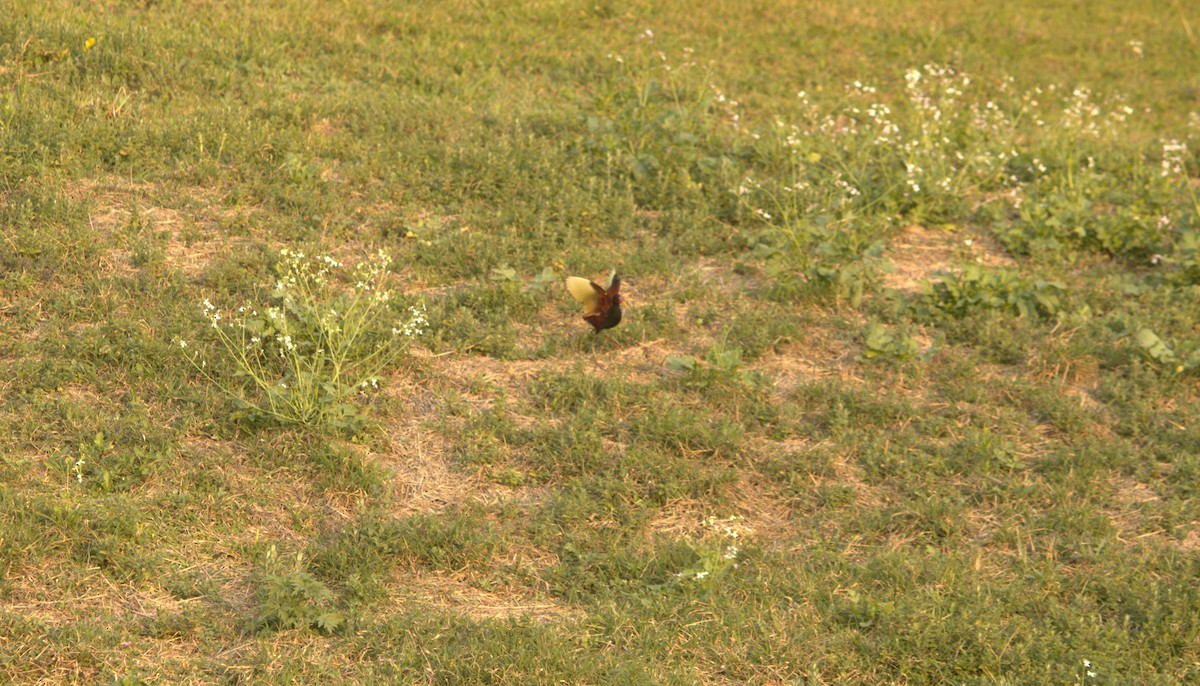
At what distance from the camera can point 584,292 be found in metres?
5.76

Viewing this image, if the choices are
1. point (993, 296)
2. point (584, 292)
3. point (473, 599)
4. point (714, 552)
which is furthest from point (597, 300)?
point (993, 296)

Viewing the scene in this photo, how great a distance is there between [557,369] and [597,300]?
0.39 m

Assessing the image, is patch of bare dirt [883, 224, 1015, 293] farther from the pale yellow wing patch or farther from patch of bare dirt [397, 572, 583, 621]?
patch of bare dirt [397, 572, 583, 621]

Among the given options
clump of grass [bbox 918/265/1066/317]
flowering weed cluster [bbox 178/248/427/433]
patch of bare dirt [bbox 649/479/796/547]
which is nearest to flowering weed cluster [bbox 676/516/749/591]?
patch of bare dirt [bbox 649/479/796/547]

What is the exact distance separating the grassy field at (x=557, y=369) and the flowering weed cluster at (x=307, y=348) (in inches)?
1.2

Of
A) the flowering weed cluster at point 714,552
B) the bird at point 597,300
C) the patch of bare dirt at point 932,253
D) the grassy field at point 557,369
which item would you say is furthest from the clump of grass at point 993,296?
the flowering weed cluster at point 714,552

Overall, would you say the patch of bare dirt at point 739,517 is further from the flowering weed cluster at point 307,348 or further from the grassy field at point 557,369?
the flowering weed cluster at point 307,348

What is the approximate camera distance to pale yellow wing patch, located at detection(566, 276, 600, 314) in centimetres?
570

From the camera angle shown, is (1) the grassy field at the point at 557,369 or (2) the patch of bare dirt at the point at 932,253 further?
(2) the patch of bare dirt at the point at 932,253

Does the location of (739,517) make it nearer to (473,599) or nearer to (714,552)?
(714,552)

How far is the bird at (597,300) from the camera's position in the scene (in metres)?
5.69

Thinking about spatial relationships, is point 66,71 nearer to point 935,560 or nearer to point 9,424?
point 9,424

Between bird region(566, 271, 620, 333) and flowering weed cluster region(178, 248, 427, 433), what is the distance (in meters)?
0.74

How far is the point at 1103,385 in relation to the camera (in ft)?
18.9
